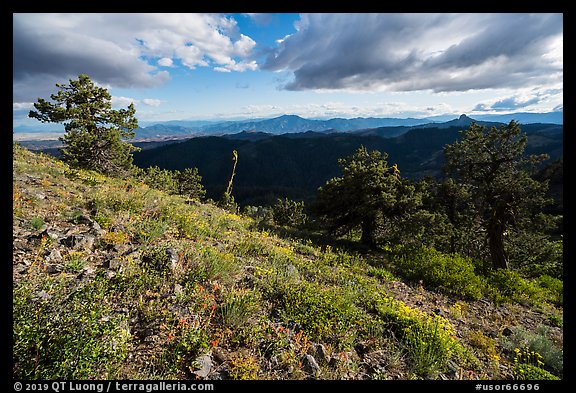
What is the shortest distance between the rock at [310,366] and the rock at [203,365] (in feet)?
5.07

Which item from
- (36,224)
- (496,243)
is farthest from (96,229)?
(496,243)

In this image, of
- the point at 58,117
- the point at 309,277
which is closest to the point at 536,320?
the point at 309,277

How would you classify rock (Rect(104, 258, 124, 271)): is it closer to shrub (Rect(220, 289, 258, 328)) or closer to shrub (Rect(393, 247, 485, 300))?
shrub (Rect(220, 289, 258, 328))

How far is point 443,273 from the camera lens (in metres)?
10.6

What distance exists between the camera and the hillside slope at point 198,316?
3.74 metres

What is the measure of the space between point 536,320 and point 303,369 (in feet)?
30.8

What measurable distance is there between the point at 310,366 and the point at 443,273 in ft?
28.3

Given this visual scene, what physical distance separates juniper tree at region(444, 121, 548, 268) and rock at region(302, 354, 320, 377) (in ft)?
46.6

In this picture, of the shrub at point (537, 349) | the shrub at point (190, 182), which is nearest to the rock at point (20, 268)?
the shrub at point (537, 349)

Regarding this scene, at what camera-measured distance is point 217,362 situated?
413 cm

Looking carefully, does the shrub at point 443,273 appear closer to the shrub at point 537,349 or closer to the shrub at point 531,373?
the shrub at point 537,349

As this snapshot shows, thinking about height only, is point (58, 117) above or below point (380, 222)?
above

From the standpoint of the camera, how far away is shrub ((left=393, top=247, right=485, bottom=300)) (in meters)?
9.93
